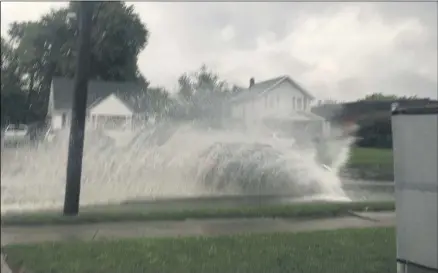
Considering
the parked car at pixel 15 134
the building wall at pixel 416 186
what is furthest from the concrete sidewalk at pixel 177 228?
the building wall at pixel 416 186

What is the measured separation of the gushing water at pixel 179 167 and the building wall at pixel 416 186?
4.05 meters

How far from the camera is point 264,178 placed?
10023 mm

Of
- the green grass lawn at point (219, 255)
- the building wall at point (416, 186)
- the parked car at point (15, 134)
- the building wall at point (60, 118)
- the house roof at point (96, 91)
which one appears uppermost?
the house roof at point (96, 91)

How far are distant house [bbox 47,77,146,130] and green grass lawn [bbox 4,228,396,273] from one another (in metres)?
1.47

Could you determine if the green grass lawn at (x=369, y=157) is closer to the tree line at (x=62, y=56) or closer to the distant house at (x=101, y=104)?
the tree line at (x=62, y=56)

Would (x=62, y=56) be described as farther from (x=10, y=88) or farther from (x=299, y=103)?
(x=299, y=103)

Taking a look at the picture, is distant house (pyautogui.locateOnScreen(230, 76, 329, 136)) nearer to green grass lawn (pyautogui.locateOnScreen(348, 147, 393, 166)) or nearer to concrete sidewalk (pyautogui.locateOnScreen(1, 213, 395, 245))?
green grass lawn (pyautogui.locateOnScreen(348, 147, 393, 166))

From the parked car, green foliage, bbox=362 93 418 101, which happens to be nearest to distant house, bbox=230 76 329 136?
green foliage, bbox=362 93 418 101

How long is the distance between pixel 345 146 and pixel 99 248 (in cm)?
405

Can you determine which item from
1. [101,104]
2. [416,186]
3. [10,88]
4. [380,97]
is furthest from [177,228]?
[416,186]

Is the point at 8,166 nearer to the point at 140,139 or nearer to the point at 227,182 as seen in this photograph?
the point at 140,139

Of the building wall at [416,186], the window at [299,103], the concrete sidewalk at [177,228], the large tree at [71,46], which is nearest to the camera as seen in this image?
the building wall at [416,186]

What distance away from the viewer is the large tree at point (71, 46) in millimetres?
6223

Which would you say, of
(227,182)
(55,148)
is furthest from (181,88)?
(227,182)
